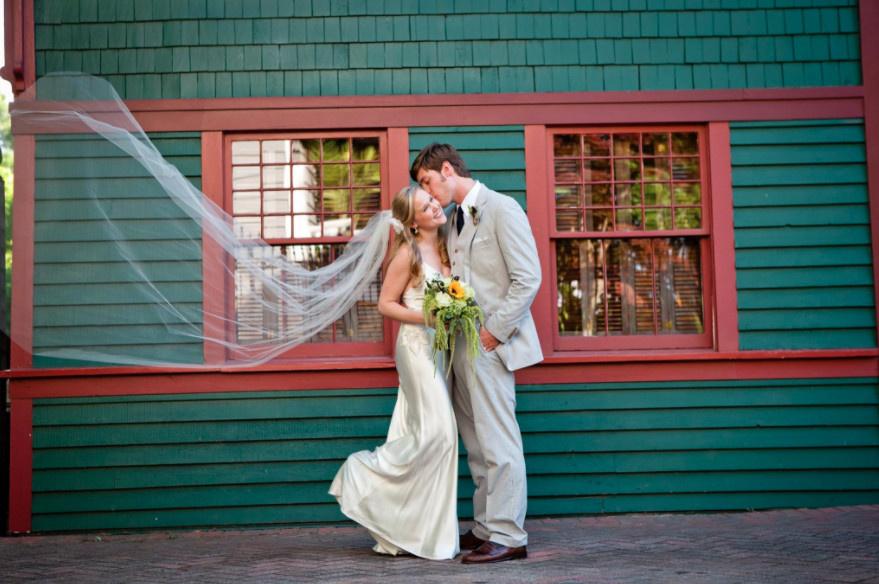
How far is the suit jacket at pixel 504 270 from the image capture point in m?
5.12

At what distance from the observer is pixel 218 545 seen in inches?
229

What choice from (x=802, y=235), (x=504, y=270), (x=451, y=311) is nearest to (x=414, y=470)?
(x=451, y=311)

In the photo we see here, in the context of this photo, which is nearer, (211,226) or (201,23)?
(211,226)

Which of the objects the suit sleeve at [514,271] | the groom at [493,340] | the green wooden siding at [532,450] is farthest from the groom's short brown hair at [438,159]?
the green wooden siding at [532,450]

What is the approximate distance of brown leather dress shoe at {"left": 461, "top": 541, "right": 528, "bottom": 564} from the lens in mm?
5043

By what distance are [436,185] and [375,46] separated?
63.7 inches

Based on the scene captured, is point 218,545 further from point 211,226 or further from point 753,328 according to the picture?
point 753,328

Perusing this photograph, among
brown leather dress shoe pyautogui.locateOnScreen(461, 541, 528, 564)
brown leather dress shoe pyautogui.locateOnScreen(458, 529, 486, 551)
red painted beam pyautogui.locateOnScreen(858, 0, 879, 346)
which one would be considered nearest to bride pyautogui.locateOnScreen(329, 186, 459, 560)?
brown leather dress shoe pyautogui.locateOnScreen(461, 541, 528, 564)

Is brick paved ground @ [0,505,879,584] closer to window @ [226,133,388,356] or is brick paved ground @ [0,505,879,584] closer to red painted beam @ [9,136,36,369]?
red painted beam @ [9,136,36,369]

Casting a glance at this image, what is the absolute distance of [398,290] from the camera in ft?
17.8

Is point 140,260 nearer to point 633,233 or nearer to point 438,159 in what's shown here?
point 438,159

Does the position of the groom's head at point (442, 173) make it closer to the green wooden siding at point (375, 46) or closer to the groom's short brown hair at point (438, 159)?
the groom's short brown hair at point (438, 159)

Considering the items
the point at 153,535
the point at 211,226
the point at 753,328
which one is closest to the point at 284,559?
the point at 153,535

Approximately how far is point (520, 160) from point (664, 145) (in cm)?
107
